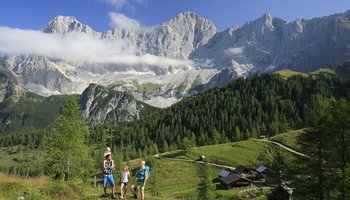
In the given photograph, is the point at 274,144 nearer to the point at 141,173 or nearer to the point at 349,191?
the point at 349,191

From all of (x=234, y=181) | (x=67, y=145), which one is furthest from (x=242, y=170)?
(x=67, y=145)

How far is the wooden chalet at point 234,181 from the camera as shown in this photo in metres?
97.9

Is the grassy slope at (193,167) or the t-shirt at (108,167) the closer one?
the t-shirt at (108,167)

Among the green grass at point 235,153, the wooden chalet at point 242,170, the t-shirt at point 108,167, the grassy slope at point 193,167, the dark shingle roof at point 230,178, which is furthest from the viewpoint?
the green grass at point 235,153

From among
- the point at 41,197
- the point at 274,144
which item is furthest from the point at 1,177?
the point at 274,144

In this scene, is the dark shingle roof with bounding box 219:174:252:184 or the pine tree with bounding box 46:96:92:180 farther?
the dark shingle roof with bounding box 219:174:252:184

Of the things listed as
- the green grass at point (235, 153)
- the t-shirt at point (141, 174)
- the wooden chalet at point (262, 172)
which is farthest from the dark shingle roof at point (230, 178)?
the t-shirt at point (141, 174)

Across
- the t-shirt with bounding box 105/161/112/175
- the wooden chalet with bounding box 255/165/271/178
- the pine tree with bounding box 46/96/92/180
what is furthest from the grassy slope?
the t-shirt with bounding box 105/161/112/175

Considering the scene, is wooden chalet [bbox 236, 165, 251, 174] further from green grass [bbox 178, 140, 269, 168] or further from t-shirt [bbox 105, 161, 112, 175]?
t-shirt [bbox 105, 161, 112, 175]

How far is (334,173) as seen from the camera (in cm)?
3397

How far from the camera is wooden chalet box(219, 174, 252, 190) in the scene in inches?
3856

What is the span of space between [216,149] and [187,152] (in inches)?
453

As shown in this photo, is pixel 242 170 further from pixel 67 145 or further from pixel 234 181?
pixel 67 145

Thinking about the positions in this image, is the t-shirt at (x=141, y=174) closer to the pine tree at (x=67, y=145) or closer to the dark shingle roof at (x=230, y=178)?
the pine tree at (x=67, y=145)
